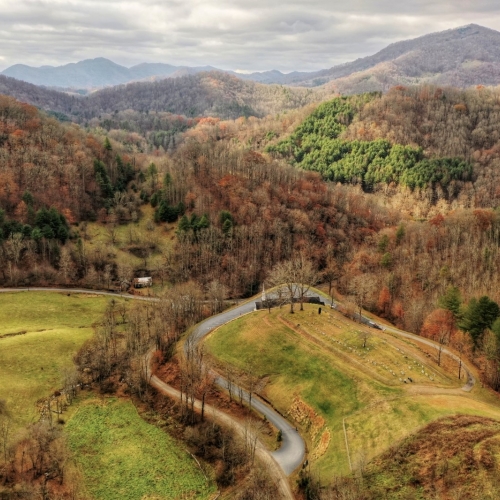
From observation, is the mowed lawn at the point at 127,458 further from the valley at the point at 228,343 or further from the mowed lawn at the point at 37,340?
the mowed lawn at the point at 37,340

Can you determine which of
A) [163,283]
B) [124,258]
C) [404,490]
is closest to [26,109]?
[124,258]

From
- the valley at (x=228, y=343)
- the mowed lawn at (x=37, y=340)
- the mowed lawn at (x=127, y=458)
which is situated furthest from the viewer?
the mowed lawn at (x=37, y=340)

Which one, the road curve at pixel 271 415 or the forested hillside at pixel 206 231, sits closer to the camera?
the road curve at pixel 271 415

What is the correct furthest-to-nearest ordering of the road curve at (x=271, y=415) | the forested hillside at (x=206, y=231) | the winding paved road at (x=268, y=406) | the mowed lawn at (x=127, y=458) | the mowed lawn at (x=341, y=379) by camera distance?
the forested hillside at (x=206, y=231) → the winding paved road at (x=268, y=406) → the road curve at (x=271, y=415) → the mowed lawn at (x=341, y=379) → the mowed lawn at (x=127, y=458)

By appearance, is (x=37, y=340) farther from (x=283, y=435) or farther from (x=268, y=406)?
(x=283, y=435)

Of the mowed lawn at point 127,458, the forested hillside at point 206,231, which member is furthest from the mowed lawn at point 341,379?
the forested hillside at point 206,231
